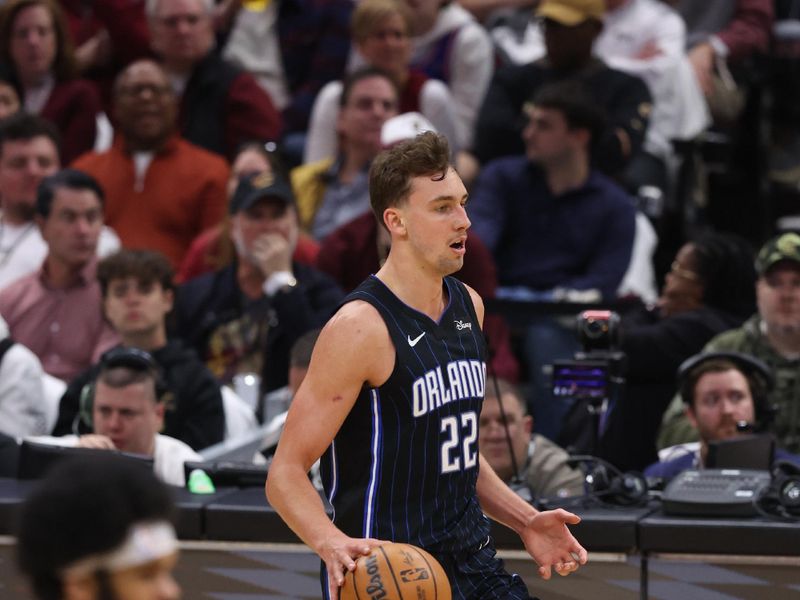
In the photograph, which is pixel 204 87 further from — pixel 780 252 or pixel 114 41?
pixel 780 252

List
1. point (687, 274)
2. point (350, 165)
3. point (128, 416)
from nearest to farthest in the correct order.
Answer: point (128, 416)
point (687, 274)
point (350, 165)

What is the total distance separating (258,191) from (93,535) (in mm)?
5833

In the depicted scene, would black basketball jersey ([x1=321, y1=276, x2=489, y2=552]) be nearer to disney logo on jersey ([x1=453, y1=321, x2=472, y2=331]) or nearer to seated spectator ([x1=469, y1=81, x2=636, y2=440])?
disney logo on jersey ([x1=453, y1=321, x2=472, y2=331])

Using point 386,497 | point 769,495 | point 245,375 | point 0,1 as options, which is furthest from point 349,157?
point 386,497

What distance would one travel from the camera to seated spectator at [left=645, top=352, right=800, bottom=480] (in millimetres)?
6766

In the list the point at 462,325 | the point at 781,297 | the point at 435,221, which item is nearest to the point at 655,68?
the point at 781,297

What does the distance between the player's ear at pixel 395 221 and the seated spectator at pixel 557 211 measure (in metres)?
4.08

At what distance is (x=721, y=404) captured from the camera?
678cm

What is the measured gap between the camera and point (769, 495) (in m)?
5.50

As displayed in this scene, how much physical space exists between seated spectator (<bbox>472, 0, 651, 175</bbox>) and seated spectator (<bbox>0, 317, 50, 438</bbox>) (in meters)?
3.16

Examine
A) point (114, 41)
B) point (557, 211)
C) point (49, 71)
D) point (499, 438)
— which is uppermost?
point (114, 41)

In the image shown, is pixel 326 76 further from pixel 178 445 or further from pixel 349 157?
pixel 178 445

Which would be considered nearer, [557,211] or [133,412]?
[133,412]

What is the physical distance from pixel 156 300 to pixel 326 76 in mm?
3416
